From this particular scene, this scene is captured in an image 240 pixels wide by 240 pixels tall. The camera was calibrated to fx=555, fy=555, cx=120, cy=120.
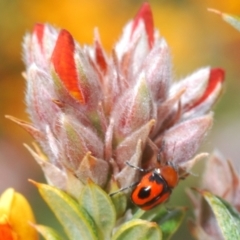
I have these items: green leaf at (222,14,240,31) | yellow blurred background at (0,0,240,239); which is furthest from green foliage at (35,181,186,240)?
yellow blurred background at (0,0,240,239)

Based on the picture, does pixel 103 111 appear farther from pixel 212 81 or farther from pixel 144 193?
pixel 212 81

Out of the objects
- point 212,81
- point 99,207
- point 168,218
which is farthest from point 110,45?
point 99,207

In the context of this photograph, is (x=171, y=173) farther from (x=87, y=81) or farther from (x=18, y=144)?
(x=18, y=144)

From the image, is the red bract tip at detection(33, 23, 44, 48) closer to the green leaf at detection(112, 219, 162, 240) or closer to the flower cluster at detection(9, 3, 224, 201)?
the flower cluster at detection(9, 3, 224, 201)

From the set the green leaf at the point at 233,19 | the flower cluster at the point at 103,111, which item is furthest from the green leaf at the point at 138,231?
the green leaf at the point at 233,19

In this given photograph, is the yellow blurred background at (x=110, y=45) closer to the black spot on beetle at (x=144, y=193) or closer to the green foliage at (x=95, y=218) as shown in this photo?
the green foliage at (x=95, y=218)

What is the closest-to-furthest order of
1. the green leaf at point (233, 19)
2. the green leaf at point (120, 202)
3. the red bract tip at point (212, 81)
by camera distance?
the green leaf at point (233, 19)
the green leaf at point (120, 202)
the red bract tip at point (212, 81)
